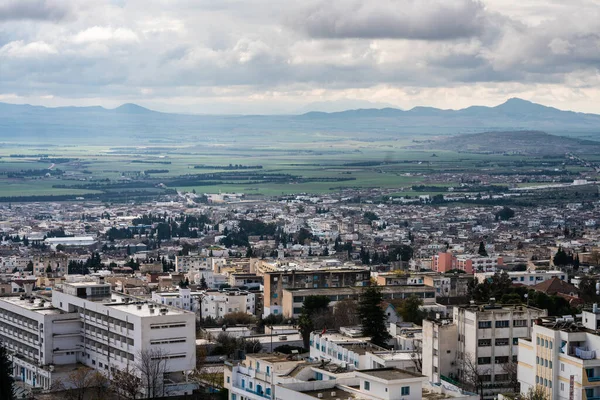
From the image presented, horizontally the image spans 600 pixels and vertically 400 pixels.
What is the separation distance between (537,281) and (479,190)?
104m

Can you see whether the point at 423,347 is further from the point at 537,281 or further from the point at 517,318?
the point at 537,281

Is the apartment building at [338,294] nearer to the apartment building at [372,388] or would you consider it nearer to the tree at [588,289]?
the tree at [588,289]

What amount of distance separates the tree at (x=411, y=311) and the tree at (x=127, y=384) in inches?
501

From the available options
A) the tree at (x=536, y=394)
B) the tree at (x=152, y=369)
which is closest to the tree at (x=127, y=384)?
the tree at (x=152, y=369)

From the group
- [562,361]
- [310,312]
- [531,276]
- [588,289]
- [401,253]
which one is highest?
[562,361]

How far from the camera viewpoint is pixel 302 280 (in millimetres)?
54500

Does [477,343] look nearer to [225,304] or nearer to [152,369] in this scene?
[152,369]

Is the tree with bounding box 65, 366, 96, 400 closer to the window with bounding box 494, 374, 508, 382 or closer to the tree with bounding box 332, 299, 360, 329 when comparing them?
the tree with bounding box 332, 299, 360, 329

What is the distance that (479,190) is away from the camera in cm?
16350

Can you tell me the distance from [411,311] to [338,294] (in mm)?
4710

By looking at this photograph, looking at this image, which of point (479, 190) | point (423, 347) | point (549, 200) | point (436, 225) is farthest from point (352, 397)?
point (479, 190)

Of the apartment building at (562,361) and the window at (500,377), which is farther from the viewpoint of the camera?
the window at (500,377)

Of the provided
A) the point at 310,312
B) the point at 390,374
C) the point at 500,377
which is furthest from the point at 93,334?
the point at 390,374

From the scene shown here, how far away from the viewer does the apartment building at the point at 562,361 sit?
88.0ft
